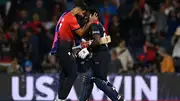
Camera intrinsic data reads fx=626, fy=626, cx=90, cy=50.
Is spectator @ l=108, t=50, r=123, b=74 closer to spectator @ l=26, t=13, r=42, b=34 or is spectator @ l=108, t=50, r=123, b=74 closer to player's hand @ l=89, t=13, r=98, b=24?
spectator @ l=26, t=13, r=42, b=34

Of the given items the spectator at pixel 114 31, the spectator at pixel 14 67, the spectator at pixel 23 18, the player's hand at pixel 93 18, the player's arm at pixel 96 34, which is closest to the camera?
the player's hand at pixel 93 18

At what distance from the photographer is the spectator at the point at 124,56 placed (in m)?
15.7

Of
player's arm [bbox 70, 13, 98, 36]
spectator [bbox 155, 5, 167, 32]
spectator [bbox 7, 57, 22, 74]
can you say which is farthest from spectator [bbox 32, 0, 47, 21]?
player's arm [bbox 70, 13, 98, 36]

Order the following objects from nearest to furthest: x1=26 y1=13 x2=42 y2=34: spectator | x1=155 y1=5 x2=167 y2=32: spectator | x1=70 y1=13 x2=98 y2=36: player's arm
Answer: x1=70 y1=13 x2=98 y2=36: player's arm
x1=26 y1=13 x2=42 y2=34: spectator
x1=155 y1=5 x2=167 y2=32: spectator

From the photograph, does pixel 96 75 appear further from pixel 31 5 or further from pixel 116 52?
pixel 31 5

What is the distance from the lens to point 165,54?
1570cm

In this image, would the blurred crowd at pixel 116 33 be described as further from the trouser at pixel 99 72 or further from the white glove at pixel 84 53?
the white glove at pixel 84 53

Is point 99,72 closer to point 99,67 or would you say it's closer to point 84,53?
point 99,67

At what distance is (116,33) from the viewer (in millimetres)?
16734

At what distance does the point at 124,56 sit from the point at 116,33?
1.06 meters

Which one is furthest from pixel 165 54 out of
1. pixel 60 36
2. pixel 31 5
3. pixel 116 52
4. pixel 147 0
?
pixel 60 36

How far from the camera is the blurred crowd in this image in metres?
15.7

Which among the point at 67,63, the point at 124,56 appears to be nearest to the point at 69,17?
the point at 67,63

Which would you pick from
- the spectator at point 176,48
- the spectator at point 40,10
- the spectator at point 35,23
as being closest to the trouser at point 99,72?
the spectator at point 176,48
